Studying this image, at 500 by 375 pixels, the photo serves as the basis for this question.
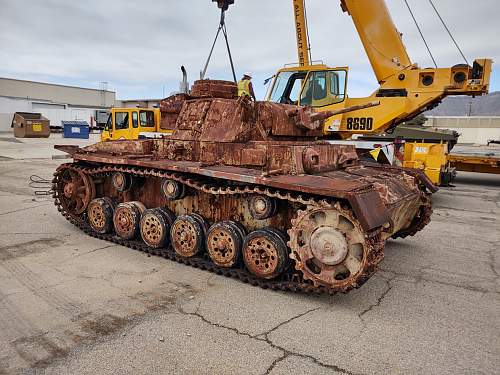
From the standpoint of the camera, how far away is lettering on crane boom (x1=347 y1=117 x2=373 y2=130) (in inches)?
484

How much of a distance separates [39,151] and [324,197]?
76.9ft

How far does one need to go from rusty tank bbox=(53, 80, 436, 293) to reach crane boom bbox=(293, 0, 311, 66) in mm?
7759

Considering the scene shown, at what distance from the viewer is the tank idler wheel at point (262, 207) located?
18.0 ft

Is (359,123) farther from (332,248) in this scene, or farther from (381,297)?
(332,248)

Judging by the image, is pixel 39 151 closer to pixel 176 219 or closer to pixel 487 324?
pixel 176 219

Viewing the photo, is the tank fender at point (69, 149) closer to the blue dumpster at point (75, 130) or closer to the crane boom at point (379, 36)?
the crane boom at point (379, 36)

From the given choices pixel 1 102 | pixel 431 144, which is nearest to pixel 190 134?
pixel 431 144

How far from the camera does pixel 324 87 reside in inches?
468

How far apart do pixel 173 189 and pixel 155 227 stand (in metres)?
0.73

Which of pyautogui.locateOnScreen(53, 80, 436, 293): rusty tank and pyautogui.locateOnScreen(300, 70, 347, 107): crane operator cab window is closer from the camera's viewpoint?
pyautogui.locateOnScreen(53, 80, 436, 293): rusty tank

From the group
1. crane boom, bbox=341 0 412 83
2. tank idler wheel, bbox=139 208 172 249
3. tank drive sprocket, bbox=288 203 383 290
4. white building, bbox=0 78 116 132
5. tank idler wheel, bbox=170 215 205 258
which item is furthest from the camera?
white building, bbox=0 78 116 132

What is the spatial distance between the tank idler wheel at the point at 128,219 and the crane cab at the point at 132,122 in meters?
11.6

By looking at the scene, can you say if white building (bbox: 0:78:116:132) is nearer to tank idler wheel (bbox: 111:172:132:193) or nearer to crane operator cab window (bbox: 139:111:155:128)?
crane operator cab window (bbox: 139:111:155:128)

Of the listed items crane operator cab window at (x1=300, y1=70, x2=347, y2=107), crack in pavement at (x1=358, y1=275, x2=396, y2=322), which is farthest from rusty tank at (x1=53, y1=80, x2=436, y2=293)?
crane operator cab window at (x1=300, y1=70, x2=347, y2=107)
